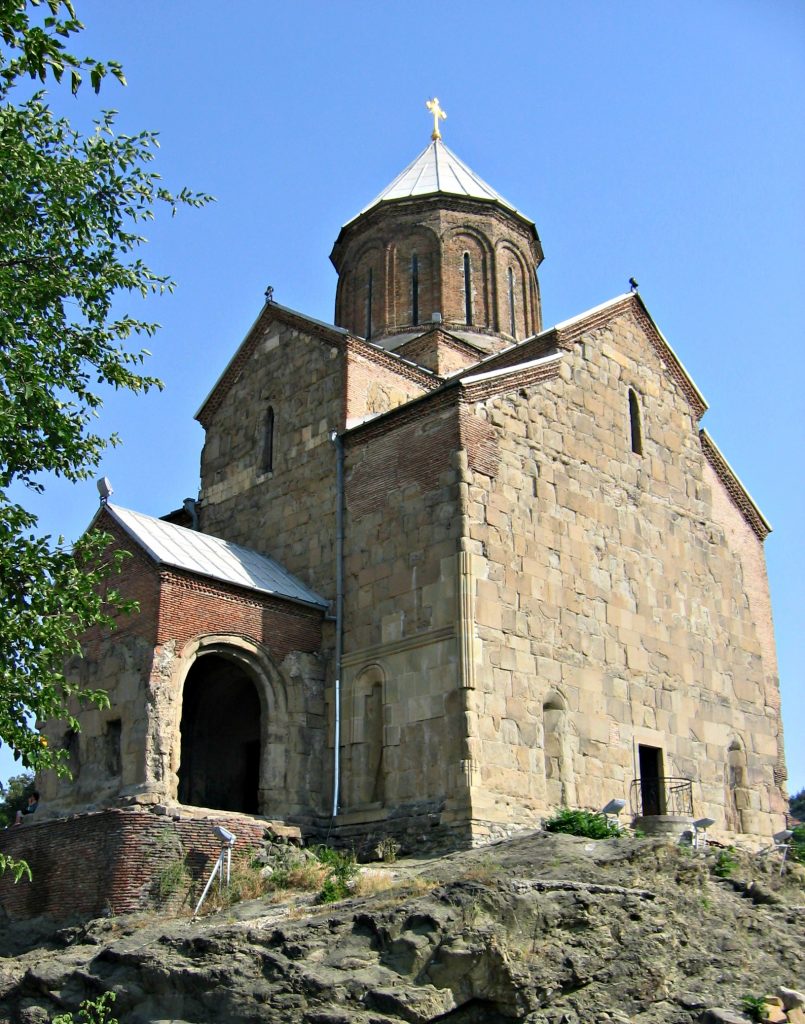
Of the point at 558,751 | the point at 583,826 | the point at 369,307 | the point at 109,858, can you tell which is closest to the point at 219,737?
the point at 109,858

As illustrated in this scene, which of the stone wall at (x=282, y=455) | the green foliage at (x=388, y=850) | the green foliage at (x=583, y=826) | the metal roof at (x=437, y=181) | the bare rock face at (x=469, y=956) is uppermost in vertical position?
the metal roof at (x=437, y=181)

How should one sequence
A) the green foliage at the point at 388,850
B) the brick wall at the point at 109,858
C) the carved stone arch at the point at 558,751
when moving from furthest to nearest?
the carved stone arch at the point at 558,751 < the green foliage at the point at 388,850 < the brick wall at the point at 109,858

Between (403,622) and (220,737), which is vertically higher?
(403,622)

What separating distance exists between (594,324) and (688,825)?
320 inches

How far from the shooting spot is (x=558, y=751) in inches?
635

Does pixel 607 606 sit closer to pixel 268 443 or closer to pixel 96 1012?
pixel 268 443

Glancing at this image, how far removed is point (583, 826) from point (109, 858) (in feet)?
18.5

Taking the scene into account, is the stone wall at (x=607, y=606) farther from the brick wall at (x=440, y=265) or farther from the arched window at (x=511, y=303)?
the brick wall at (x=440, y=265)

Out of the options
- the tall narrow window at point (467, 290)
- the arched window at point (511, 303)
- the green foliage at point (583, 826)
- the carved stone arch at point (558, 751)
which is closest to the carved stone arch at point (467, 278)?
the tall narrow window at point (467, 290)

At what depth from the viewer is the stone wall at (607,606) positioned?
15914mm

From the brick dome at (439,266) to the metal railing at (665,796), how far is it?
969 cm

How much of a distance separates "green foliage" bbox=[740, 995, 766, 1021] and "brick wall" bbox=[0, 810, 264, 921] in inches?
253

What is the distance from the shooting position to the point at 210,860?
14.7 metres

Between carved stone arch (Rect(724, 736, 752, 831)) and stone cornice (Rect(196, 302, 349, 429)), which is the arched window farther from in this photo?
carved stone arch (Rect(724, 736, 752, 831))
